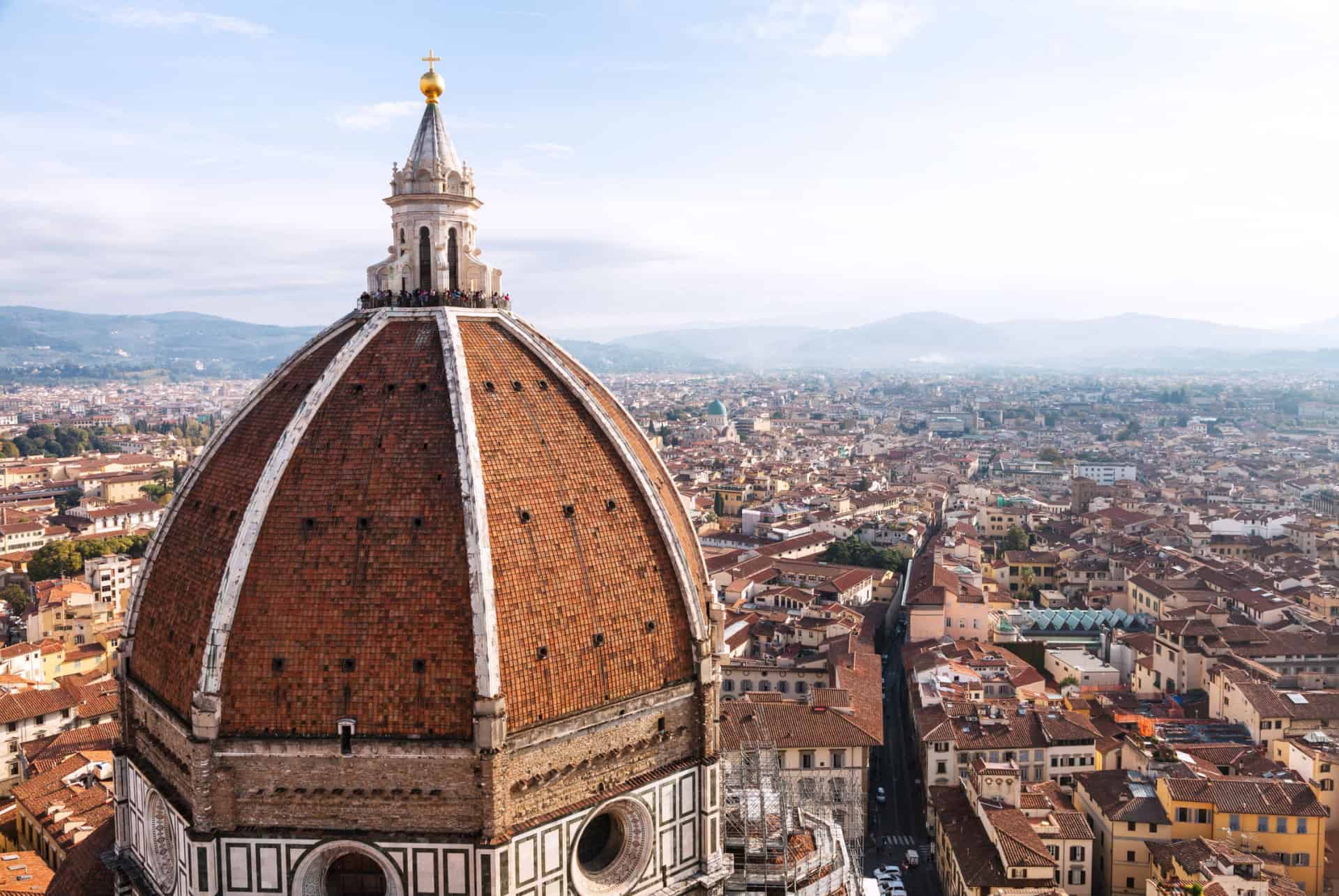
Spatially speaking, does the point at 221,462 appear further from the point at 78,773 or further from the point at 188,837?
the point at 78,773

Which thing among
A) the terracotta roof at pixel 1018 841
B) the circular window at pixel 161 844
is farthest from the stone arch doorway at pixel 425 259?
the terracotta roof at pixel 1018 841

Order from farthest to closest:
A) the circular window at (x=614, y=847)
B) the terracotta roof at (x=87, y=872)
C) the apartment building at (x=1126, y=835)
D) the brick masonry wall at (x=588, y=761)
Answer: the apartment building at (x=1126, y=835) → the terracotta roof at (x=87, y=872) → the circular window at (x=614, y=847) → the brick masonry wall at (x=588, y=761)

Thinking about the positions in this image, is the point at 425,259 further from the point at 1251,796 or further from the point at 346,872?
the point at 1251,796

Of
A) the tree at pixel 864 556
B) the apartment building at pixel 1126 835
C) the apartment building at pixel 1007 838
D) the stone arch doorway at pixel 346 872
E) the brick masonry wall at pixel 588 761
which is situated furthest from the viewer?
the tree at pixel 864 556

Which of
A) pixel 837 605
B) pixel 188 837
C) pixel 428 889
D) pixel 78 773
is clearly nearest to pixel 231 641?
pixel 188 837

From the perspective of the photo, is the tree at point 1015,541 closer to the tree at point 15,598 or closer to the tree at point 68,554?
the tree at point 68,554
